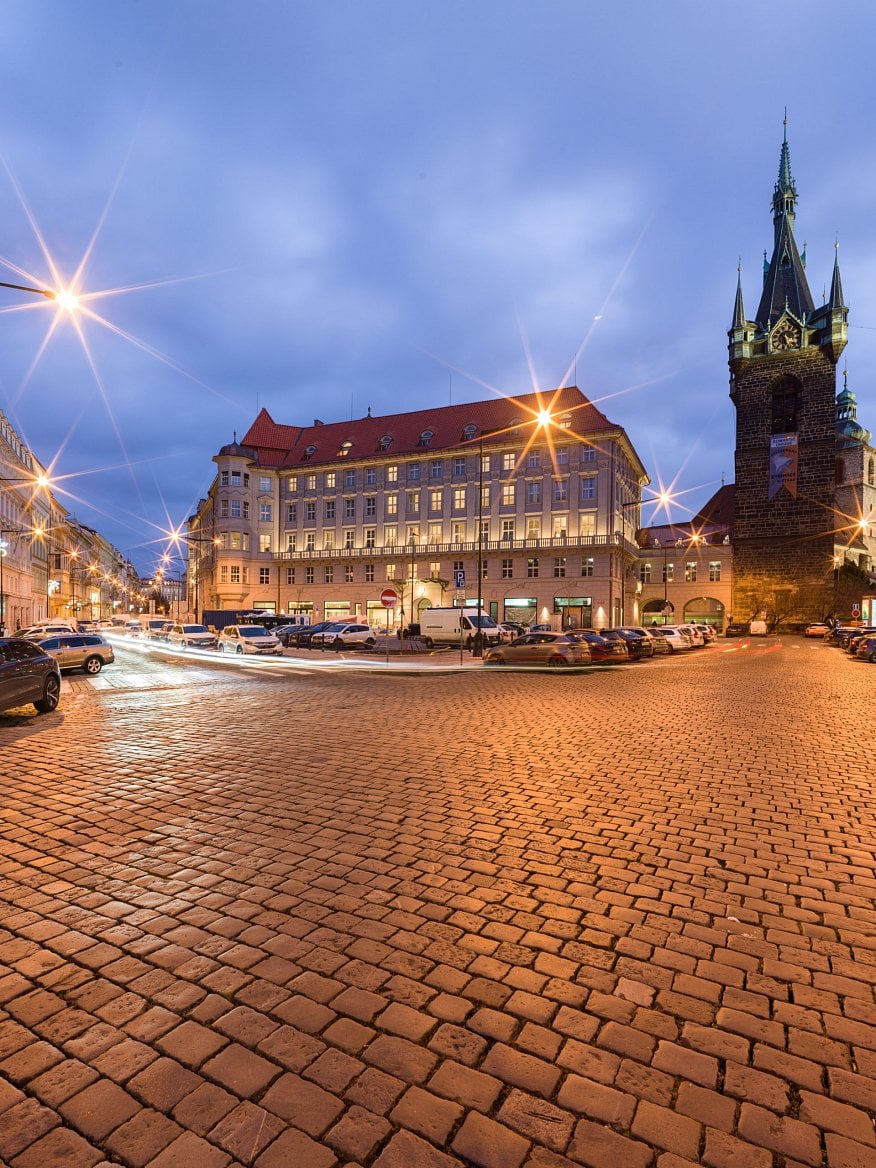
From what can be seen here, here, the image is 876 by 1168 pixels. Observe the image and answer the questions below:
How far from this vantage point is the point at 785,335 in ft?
240

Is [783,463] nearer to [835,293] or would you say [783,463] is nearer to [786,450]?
[786,450]

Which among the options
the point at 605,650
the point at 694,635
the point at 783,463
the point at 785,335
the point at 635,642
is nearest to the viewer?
the point at 605,650

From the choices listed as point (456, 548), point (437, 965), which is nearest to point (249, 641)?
point (437, 965)

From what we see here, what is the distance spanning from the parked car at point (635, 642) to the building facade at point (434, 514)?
22121mm

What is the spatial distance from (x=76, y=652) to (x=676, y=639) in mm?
29019

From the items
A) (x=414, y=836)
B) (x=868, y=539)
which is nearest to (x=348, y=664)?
(x=414, y=836)

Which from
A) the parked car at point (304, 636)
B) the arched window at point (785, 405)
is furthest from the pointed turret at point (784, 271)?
the parked car at point (304, 636)

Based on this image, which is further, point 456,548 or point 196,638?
point 456,548

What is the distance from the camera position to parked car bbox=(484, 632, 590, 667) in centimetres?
2419

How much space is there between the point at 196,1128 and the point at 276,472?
71.9 meters

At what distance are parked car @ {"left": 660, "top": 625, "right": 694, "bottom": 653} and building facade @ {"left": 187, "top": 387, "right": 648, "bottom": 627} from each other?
18.5 meters

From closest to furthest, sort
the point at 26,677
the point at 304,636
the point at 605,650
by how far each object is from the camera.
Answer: the point at 26,677 → the point at 605,650 → the point at 304,636

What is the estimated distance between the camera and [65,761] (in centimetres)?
807

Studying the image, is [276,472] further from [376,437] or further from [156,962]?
[156,962]
